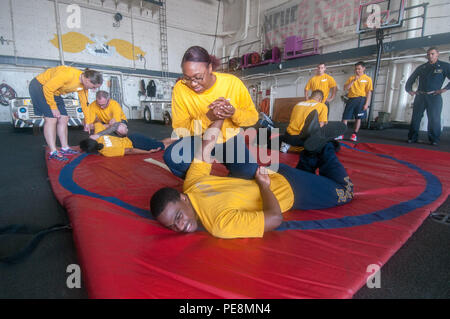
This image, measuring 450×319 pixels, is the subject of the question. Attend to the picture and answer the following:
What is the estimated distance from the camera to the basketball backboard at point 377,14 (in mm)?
6801

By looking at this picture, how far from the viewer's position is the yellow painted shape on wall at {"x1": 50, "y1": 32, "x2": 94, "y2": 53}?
31.7 ft

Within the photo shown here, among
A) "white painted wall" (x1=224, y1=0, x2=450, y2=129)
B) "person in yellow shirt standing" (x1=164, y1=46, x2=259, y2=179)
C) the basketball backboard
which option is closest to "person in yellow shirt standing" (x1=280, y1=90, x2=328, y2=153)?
"person in yellow shirt standing" (x1=164, y1=46, x2=259, y2=179)

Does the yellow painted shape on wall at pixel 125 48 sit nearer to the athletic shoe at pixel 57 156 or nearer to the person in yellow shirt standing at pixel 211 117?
the athletic shoe at pixel 57 156

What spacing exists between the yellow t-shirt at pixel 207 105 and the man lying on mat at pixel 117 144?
1.77 m

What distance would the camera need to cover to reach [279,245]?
1156 mm

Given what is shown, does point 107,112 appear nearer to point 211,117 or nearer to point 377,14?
point 211,117

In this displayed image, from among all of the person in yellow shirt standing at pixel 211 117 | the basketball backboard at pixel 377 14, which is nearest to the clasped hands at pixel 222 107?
the person in yellow shirt standing at pixel 211 117

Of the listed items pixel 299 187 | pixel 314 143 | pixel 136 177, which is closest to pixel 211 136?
pixel 299 187

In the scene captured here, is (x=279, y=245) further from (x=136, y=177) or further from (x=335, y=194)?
(x=136, y=177)

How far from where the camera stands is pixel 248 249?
113cm

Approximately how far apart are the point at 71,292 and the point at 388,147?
413cm

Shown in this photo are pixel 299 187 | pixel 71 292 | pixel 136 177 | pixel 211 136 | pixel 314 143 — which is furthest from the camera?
pixel 136 177

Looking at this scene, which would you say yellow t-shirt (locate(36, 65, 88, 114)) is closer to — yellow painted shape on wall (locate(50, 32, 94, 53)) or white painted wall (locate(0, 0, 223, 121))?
white painted wall (locate(0, 0, 223, 121))

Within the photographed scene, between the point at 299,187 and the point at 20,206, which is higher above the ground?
the point at 299,187
